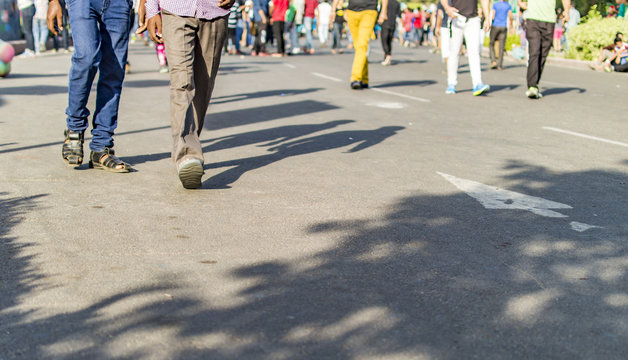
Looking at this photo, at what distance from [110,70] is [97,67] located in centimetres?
10

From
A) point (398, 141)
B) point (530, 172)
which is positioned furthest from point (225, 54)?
point (530, 172)

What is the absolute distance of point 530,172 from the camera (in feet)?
21.0

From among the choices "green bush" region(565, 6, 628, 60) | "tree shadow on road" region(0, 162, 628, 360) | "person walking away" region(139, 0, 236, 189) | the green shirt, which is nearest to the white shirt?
"green bush" region(565, 6, 628, 60)

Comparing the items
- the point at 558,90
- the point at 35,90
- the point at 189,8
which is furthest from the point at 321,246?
the point at 558,90

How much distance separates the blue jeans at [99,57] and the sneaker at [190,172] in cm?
99

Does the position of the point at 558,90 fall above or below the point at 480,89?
below

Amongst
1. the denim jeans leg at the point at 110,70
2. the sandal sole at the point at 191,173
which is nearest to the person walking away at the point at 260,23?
the denim jeans leg at the point at 110,70

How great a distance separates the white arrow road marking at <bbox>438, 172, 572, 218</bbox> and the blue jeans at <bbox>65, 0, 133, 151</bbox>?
2573mm

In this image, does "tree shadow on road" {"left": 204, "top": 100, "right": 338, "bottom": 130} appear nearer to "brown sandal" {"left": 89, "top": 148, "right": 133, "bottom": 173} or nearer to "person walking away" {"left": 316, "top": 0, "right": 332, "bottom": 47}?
"brown sandal" {"left": 89, "top": 148, "right": 133, "bottom": 173}

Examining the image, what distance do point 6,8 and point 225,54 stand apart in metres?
7.09

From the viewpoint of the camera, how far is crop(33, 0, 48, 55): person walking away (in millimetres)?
22311

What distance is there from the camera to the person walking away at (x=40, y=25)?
73.2ft

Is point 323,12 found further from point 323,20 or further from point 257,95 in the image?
point 257,95

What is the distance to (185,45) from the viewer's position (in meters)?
5.57
